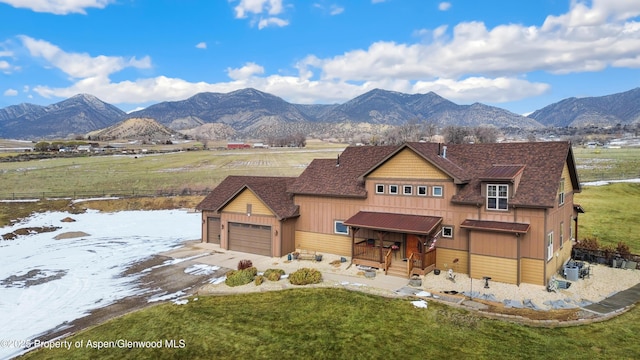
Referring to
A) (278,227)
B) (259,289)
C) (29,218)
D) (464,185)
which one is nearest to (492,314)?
(464,185)

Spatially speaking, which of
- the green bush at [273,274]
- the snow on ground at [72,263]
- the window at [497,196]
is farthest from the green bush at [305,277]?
the window at [497,196]

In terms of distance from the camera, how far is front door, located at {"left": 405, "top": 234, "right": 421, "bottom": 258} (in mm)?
22188

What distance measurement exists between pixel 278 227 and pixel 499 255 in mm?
13243

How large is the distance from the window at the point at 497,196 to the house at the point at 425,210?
48mm

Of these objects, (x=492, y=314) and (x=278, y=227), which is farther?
(x=278, y=227)

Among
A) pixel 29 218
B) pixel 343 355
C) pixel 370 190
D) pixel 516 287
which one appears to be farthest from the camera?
pixel 29 218

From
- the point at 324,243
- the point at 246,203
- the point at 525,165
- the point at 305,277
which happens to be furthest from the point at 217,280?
the point at 525,165

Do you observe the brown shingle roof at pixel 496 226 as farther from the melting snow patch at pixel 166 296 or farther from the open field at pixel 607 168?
the open field at pixel 607 168

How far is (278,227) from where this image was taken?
83.4 ft

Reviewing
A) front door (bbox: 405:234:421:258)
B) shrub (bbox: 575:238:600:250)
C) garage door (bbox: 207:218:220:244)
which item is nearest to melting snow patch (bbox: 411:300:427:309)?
front door (bbox: 405:234:421:258)

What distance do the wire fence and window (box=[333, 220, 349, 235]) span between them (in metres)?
28.9

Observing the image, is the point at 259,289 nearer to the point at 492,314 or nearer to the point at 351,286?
the point at 351,286

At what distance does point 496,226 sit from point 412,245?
4.91 m

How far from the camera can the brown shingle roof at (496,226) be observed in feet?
60.7
